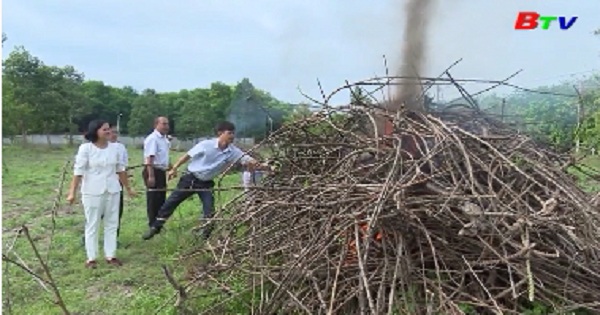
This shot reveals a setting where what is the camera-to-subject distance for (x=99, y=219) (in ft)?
18.1

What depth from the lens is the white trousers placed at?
5.45 m

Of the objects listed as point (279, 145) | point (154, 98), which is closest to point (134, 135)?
point (154, 98)

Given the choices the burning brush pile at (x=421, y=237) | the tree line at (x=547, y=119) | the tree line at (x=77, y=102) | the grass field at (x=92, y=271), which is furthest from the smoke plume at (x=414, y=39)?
the tree line at (x=77, y=102)

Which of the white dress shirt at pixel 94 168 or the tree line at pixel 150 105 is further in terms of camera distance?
the tree line at pixel 150 105

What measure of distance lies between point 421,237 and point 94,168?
319 centimetres

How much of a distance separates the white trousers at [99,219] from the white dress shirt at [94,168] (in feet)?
0.23

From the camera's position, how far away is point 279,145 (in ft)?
16.8

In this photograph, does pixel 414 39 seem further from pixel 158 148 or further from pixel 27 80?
pixel 27 80

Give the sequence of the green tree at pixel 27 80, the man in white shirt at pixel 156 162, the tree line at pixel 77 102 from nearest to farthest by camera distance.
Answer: the man in white shirt at pixel 156 162, the tree line at pixel 77 102, the green tree at pixel 27 80

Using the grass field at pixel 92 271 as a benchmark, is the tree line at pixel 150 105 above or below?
above

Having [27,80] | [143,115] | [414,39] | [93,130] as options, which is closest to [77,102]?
[27,80]

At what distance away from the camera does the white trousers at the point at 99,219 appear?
215 inches

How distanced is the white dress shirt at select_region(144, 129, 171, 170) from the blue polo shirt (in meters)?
0.47

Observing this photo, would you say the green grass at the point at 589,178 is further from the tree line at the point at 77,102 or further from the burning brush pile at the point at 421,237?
the tree line at the point at 77,102
